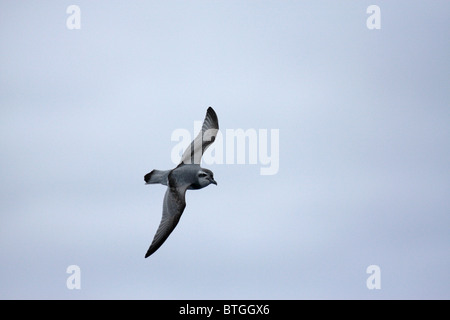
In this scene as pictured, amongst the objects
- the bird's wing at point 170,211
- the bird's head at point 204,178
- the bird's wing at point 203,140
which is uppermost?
the bird's wing at point 203,140

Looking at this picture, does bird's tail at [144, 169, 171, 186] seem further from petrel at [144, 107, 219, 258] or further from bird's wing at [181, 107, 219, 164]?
bird's wing at [181, 107, 219, 164]

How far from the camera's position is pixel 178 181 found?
2825 cm

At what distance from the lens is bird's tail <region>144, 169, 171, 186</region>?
28.3 metres

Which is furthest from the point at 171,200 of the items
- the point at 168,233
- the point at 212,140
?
the point at 212,140

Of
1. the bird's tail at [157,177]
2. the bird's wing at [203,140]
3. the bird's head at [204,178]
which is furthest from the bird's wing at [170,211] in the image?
the bird's wing at [203,140]

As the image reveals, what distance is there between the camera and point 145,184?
93.8 ft

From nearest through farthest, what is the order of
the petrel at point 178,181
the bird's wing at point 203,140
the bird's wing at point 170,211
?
1. the bird's wing at point 170,211
2. the petrel at point 178,181
3. the bird's wing at point 203,140

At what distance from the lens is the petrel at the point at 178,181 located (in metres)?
27.1

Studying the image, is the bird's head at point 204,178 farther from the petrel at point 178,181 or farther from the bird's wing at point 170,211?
the bird's wing at point 170,211

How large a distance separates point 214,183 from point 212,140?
2.93m

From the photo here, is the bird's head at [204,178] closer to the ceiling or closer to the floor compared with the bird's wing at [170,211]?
closer to the ceiling

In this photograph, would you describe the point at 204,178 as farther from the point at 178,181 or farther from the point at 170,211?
the point at 170,211

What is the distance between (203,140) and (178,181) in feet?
10.5
